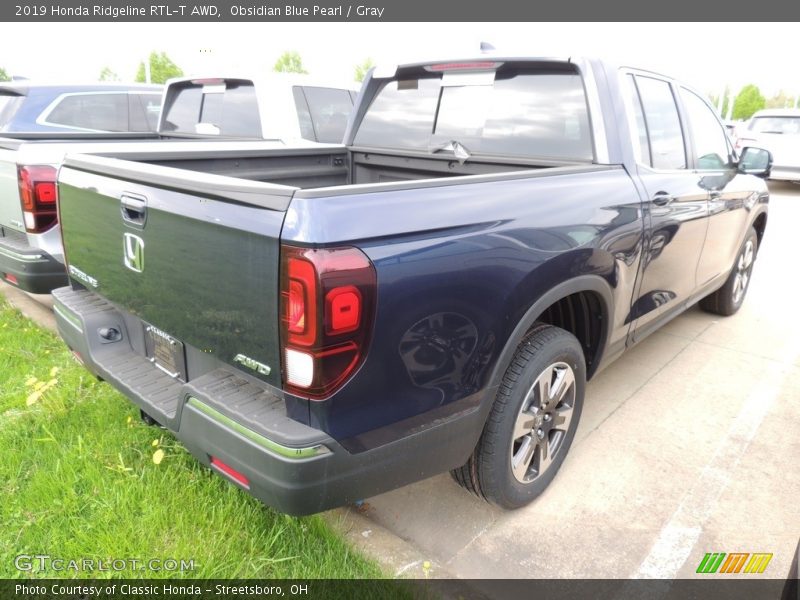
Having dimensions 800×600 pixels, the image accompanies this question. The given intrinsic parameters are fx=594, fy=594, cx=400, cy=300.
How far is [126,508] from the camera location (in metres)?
2.46

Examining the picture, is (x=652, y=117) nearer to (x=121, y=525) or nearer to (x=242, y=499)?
(x=242, y=499)

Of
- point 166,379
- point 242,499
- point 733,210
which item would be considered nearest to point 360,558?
point 242,499

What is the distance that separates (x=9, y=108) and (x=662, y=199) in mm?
6363

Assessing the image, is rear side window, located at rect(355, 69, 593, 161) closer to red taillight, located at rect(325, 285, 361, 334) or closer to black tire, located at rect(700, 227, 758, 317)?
red taillight, located at rect(325, 285, 361, 334)

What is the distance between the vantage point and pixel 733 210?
4.25 m

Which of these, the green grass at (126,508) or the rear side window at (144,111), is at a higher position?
the rear side window at (144,111)

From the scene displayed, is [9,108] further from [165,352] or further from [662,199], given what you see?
[662,199]

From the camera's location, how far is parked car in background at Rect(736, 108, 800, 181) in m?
13.6

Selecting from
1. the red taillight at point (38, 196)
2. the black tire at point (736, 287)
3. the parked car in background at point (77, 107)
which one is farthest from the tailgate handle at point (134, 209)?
the parked car in background at point (77, 107)

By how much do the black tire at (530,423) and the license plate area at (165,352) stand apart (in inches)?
47.2

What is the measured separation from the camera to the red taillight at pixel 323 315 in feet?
5.38

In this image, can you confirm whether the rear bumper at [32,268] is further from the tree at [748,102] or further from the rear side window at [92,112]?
the tree at [748,102]

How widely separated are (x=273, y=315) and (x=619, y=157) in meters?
1.97

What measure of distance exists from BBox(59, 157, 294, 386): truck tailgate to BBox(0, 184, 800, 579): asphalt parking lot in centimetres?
113
